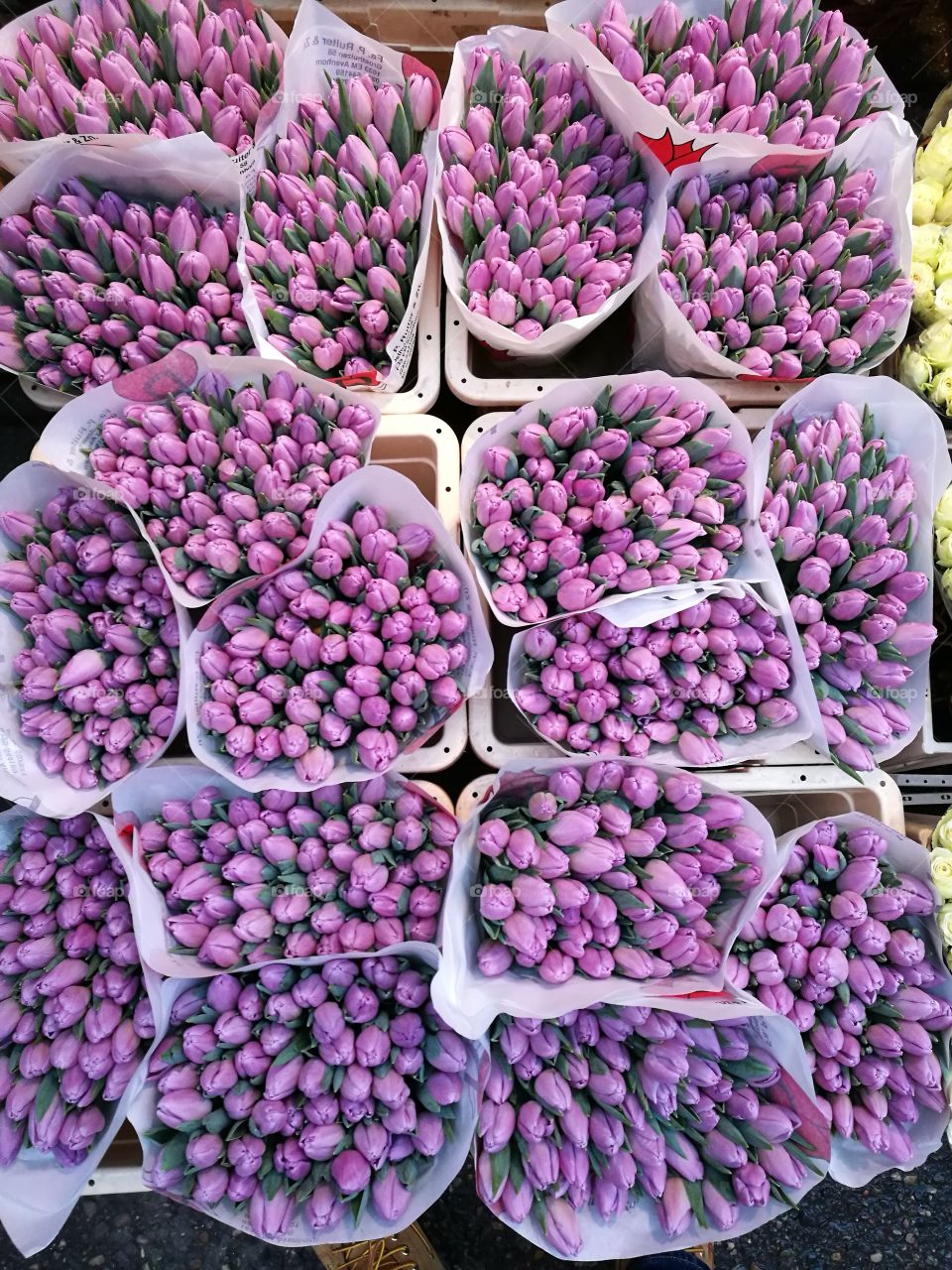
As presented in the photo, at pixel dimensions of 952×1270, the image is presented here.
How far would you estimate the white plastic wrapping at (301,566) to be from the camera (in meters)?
1.10

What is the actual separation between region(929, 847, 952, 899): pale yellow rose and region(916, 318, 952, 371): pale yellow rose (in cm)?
86

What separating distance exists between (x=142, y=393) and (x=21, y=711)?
20.1 inches

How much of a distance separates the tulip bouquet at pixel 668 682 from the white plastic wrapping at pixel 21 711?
52 cm

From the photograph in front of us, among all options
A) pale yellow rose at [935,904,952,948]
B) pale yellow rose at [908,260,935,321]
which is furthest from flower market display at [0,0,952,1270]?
pale yellow rose at [908,260,935,321]

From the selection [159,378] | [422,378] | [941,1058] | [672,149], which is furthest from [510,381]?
[941,1058]

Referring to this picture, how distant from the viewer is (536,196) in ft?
4.15

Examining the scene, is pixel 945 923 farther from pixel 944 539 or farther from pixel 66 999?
pixel 66 999

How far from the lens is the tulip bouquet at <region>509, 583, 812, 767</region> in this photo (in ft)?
3.77

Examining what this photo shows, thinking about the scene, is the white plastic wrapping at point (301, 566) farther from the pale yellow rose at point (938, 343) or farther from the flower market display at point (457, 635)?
the pale yellow rose at point (938, 343)

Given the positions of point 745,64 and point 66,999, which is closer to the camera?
point 66,999

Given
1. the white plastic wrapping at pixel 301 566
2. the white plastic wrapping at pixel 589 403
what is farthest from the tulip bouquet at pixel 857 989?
the white plastic wrapping at pixel 301 566

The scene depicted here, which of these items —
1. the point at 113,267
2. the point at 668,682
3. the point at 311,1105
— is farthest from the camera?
the point at 113,267

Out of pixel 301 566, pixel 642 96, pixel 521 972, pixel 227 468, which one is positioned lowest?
pixel 521 972

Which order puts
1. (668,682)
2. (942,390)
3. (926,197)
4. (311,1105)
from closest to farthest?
(311,1105) → (668,682) → (942,390) → (926,197)
